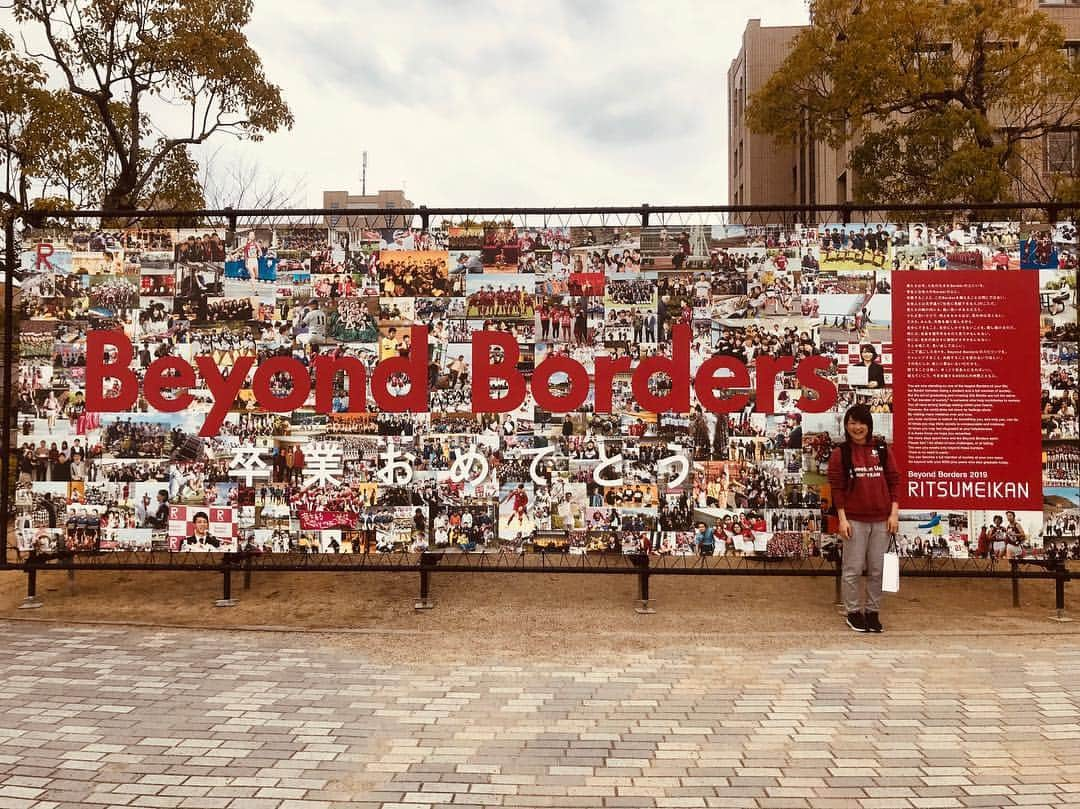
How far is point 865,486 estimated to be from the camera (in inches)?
218

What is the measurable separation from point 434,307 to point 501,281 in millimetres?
645

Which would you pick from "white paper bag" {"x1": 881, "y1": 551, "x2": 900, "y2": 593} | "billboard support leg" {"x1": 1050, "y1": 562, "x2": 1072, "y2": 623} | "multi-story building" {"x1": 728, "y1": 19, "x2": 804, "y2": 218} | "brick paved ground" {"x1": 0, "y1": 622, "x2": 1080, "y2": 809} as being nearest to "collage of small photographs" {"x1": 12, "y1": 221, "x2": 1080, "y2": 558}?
"white paper bag" {"x1": 881, "y1": 551, "x2": 900, "y2": 593}

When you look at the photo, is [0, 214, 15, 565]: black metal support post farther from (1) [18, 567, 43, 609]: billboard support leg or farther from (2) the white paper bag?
(2) the white paper bag

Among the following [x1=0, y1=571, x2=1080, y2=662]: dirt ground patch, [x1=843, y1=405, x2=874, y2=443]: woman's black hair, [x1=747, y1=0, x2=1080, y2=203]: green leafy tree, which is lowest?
[x1=0, y1=571, x2=1080, y2=662]: dirt ground patch

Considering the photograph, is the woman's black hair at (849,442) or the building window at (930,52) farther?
the building window at (930,52)

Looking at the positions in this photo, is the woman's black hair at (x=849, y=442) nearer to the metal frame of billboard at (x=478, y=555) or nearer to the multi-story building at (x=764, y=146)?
the metal frame of billboard at (x=478, y=555)

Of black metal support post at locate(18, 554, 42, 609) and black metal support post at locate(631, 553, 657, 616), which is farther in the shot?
black metal support post at locate(18, 554, 42, 609)

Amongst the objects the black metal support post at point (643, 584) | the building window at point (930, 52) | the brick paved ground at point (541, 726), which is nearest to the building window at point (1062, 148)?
the building window at point (930, 52)

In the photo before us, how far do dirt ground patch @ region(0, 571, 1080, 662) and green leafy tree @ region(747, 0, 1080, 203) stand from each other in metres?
6.70

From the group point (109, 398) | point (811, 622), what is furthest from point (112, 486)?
point (811, 622)

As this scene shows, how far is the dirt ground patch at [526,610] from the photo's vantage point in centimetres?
543

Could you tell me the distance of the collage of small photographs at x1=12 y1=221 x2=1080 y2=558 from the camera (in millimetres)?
5895

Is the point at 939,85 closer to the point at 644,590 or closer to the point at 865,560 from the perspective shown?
the point at 865,560

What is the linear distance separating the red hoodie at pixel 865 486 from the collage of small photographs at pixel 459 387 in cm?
29
